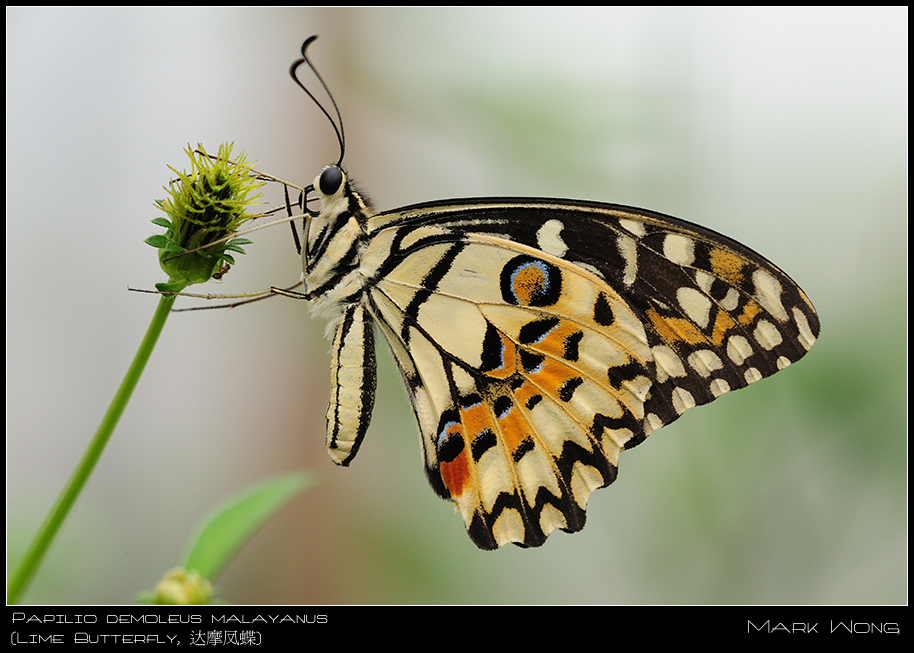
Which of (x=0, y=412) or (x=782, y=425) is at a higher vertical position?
(x=0, y=412)

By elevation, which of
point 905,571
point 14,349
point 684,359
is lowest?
point 905,571

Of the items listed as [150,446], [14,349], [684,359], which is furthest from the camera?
[150,446]

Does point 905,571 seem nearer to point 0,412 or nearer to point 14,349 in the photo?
point 0,412

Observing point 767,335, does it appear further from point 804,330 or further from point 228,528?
point 228,528

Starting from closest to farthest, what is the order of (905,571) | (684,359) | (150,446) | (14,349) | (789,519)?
(684,359)
(789,519)
(905,571)
(14,349)
(150,446)

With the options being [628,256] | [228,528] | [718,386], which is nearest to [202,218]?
[228,528]

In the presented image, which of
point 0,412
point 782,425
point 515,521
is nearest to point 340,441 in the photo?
point 515,521

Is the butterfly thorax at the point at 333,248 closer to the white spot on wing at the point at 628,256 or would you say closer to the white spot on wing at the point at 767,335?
the white spot on wing at the point at 628,256
